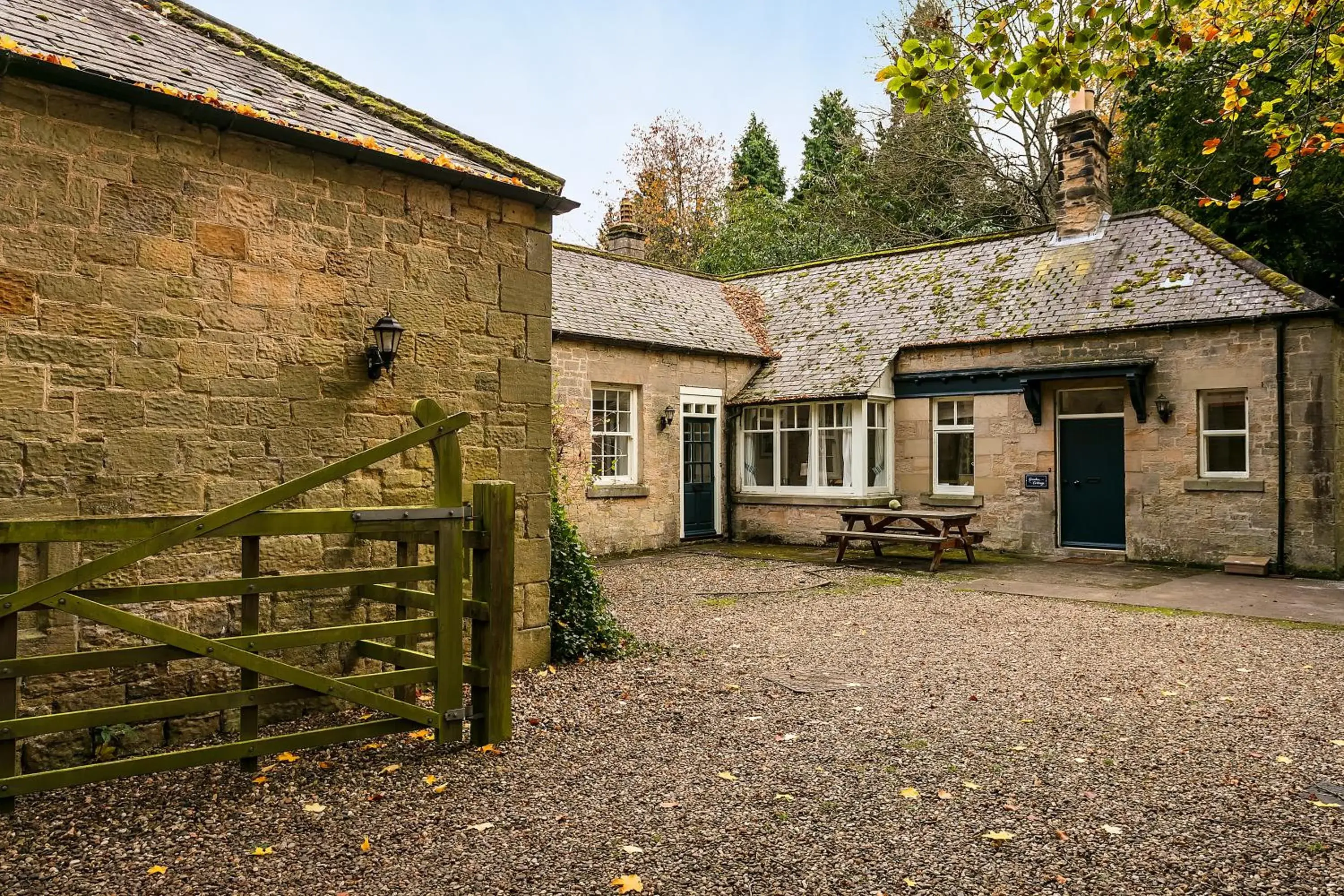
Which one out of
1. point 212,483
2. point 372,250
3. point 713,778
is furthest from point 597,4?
point 713,778

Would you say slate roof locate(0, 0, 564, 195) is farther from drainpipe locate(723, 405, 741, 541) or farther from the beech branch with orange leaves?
drainpipe locate(723, 405, 741, 541)

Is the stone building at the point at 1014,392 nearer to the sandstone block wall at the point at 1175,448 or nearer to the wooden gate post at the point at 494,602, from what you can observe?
the sandstone block wall at the point at 1175,448

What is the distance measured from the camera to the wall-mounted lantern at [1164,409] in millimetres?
12828

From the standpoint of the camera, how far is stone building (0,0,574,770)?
458 cm

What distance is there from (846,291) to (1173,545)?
26.0 ft

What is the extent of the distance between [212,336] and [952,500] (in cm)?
1259

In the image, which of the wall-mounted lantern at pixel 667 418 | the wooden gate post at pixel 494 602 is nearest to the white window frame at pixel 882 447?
the wall-mounted lantern at pixel 667 418

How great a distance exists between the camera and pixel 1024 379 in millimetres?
14016

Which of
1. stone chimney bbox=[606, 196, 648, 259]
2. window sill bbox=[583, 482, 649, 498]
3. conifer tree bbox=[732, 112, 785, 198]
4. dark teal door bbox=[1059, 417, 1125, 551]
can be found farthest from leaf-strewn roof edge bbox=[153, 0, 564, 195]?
conifer tree bbox=[732, 112, 785, 198]

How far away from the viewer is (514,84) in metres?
35.2

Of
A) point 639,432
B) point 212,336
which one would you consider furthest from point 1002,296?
point 212,336

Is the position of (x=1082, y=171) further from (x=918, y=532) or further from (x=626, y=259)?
(x=626, y=259)

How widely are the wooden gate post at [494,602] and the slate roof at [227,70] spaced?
2560mm

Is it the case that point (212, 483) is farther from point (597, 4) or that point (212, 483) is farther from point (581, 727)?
point (597, 4)
